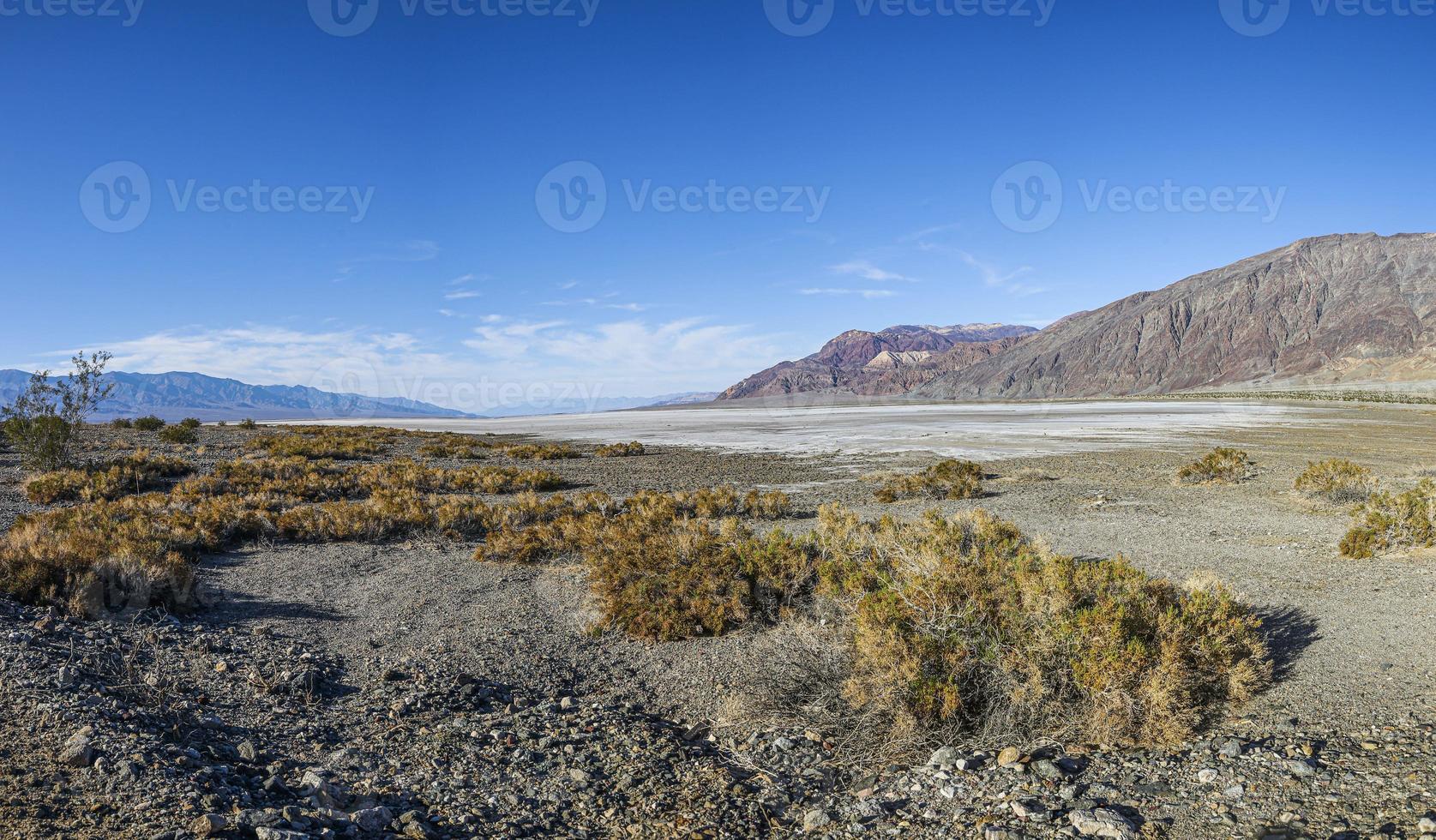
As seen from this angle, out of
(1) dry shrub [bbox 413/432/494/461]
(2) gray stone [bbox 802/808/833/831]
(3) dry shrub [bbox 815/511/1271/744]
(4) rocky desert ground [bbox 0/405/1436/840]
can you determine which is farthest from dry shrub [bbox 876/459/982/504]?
(1) dry shrub [bbox 413/432/494/461]

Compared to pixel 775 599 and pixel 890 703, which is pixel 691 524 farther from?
pixel 890 703

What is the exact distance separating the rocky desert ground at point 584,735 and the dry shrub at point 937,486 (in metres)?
5.86

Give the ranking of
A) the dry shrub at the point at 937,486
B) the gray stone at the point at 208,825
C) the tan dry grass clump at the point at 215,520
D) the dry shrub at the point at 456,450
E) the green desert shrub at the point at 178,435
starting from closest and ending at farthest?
the gray stone at the point at 208,825 < the tan dry grass clump at the point at 215,520 < the dry shrub at the point at 937,486 < the dry shrub at the point at 456,450 < the green desert shrub at the point at 178,435

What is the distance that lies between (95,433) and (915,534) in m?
39.8

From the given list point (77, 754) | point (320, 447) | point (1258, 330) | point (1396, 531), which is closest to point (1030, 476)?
point (1396, 531)

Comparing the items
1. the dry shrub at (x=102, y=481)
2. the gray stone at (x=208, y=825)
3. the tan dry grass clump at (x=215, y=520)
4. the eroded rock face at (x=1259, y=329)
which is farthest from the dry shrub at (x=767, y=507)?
the eroded rock face at (x=1259, y=329)

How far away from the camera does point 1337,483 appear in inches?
485

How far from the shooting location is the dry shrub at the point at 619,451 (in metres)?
29.4

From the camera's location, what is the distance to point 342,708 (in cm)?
529

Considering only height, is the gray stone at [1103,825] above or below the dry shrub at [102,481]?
below

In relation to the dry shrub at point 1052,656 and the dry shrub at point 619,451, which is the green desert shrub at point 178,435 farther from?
the dry shrub at point 1052,656

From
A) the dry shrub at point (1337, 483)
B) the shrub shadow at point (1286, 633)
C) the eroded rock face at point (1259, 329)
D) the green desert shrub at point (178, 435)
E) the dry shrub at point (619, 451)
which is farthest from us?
the eroded rock face at point (1259, 329)

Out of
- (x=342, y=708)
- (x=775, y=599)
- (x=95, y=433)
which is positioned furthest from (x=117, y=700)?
(x=95, y=433)

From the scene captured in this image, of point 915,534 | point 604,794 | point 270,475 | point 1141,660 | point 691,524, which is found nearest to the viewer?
point 604,794
